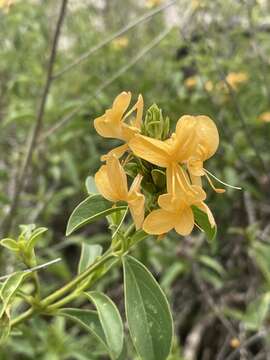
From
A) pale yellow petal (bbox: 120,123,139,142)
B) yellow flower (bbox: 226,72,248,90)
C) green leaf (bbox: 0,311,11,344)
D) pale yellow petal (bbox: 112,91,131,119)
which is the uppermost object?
yellow flower (bbox: 226,72,248,90)

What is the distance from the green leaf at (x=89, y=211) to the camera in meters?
0.75

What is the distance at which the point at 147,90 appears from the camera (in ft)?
7.88

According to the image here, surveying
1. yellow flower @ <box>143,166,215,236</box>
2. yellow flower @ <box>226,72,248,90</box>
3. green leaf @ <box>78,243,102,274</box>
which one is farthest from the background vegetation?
yellow flower @ <box>143,166,215,236</box>

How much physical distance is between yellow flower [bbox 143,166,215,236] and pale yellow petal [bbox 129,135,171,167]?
1.3 inches

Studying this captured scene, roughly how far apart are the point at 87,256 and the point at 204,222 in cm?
30

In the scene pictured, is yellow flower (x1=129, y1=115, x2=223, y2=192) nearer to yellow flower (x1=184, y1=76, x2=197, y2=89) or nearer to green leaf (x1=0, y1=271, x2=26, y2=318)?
green leaf (x1=0, y1=271, x2=26, y2=318)

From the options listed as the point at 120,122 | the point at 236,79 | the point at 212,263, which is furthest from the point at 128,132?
the point at 236,79

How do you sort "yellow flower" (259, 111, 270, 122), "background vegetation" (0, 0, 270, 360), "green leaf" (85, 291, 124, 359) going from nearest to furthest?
"green leaf" (85, 291, 124, 359), "background vegetation" (0, 0, 270, 360), "yellow flower" (259, 111, 270, 122)

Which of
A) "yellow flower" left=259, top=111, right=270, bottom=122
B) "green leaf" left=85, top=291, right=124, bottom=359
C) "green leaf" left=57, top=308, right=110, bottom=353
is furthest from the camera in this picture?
"yellow flower" left=259, top=111, right=270, bottom=122

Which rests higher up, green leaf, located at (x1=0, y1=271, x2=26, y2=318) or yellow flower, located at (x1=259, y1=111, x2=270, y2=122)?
yellow flower, located at (x1=259, y1=111, x2=270, y2=122)

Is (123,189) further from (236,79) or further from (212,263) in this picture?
(236,79)

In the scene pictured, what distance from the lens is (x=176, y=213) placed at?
69 cm

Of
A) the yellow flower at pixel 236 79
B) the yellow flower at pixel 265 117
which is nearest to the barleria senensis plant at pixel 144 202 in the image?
the yellow flower at pixel 265 117

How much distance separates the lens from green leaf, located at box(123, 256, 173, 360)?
739 millimetres
